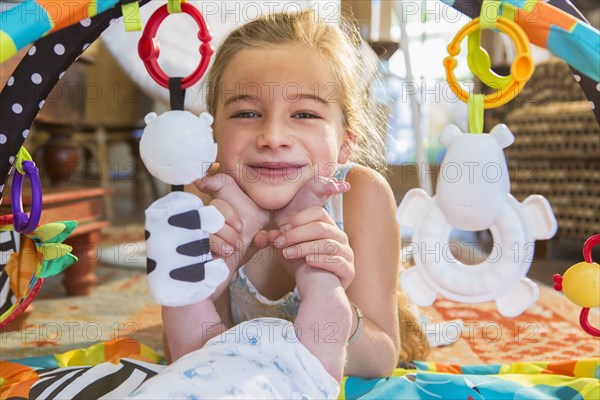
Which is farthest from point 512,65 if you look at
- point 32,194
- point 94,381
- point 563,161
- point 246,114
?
point 563,161

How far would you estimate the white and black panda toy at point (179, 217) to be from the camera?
47 centimetres

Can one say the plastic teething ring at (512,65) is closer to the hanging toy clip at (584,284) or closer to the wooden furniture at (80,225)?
the hanging toy clip at (584,284)

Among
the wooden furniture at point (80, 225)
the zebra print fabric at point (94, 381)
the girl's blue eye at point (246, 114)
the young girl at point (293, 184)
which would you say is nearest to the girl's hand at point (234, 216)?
the young girl at point (293, 184)

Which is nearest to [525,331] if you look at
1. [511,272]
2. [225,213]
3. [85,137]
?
[511,272]

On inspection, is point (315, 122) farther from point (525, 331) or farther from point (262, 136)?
point (525, 331)

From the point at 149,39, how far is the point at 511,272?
0.39 meters

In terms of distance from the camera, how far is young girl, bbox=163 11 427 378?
62 centimetres

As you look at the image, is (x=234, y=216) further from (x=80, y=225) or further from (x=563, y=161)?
(x=563, y=161)

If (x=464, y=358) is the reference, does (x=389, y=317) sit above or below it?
above

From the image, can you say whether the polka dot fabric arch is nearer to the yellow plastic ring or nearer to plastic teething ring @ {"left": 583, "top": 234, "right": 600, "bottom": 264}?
the yellow plastic ring

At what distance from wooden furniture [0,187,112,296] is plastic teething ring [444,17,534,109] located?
3.53 feet

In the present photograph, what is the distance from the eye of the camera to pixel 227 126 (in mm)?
732

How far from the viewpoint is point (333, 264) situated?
1.97 feet

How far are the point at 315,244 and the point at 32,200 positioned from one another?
0.97 feet
